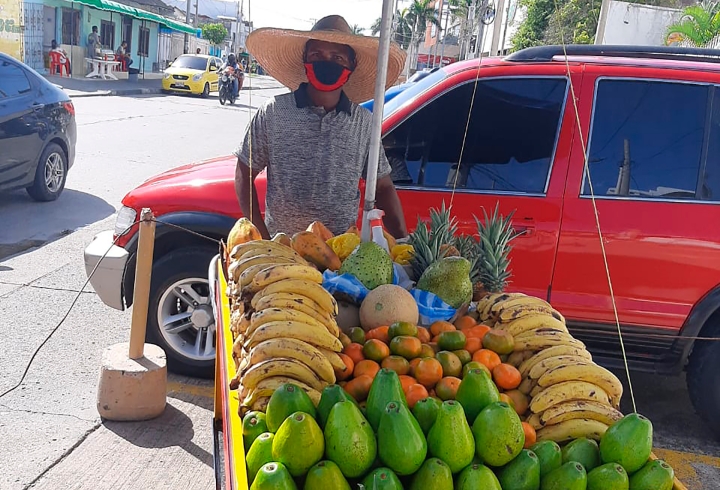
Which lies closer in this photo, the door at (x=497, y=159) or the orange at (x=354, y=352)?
the orange at (x=354, y=352)

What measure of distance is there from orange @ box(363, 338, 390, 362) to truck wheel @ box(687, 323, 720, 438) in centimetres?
258

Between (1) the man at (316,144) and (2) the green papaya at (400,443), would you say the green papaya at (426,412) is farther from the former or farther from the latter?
(1) the man at (316,144)

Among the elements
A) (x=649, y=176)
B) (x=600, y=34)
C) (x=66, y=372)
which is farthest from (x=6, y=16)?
(x=649, y=176)

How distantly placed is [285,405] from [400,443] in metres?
0.35

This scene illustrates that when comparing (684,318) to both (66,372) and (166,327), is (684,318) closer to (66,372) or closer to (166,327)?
(166,327)

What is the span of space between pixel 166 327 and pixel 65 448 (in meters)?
1.02

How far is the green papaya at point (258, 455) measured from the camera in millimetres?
1756

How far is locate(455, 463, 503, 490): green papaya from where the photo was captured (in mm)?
1657

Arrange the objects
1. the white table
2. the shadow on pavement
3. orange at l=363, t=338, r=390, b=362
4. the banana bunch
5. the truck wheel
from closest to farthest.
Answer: the banana bunch, orange at l=363, t=338, r=390, b=362, the truck wheel, the shadow on pavement, the white table

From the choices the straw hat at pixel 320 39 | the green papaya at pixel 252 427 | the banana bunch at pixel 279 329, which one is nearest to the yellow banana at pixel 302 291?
the banana bunch at pixel 279 329

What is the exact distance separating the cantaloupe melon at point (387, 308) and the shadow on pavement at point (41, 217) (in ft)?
16.8

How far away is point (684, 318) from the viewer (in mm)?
3855

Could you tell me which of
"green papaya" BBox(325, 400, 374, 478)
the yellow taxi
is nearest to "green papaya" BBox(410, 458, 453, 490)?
"green papaya" BBox(325, 400, 374, 478)

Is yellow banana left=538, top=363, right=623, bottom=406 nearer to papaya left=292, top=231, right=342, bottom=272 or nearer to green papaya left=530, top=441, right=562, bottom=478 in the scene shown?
green papaya left=530, top=441, right=562, bottom=478
